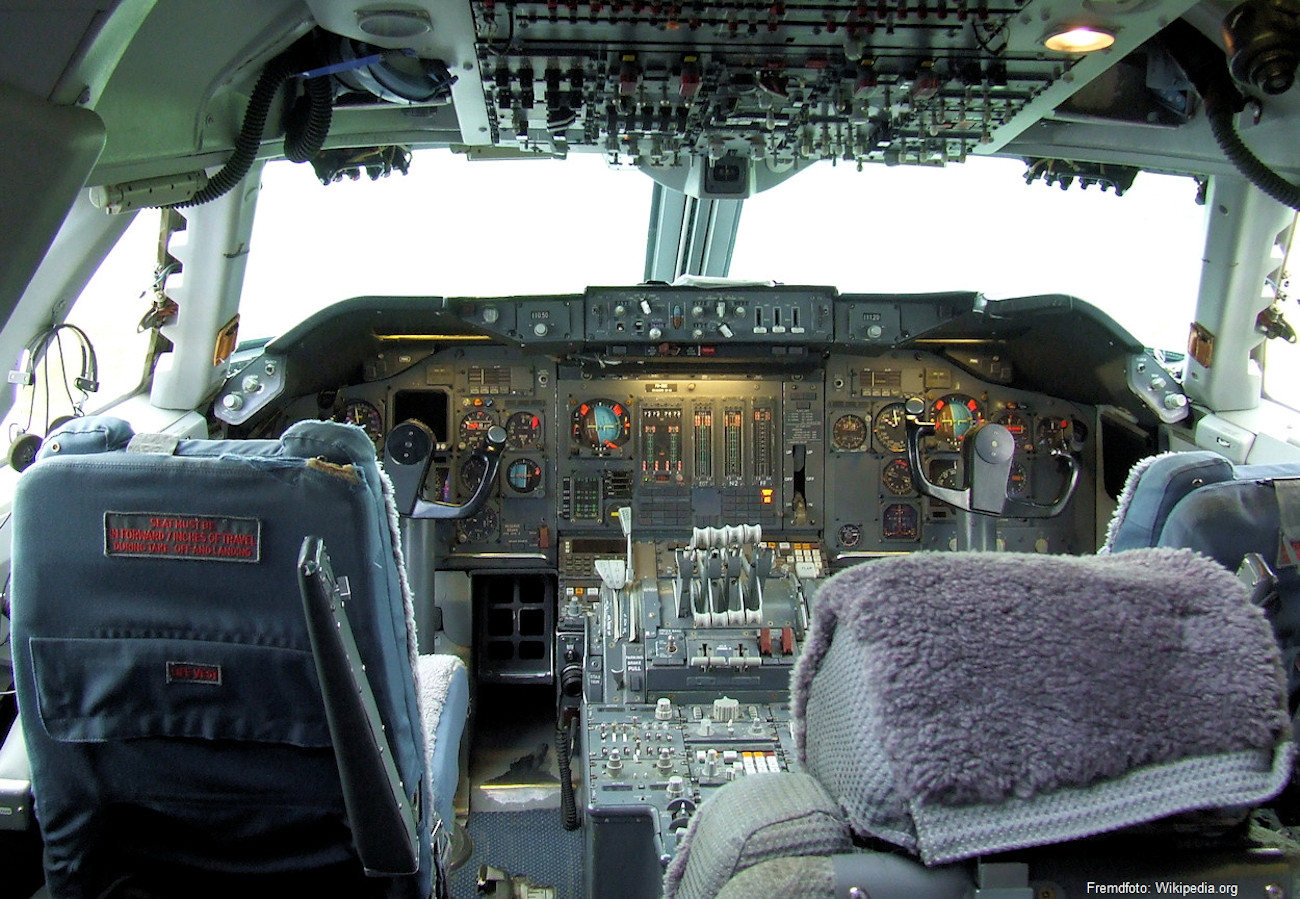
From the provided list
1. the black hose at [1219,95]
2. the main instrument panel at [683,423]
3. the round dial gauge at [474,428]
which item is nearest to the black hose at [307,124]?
the main instrument panel at [683,423]

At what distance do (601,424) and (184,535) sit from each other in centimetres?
303

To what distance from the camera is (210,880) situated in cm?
181

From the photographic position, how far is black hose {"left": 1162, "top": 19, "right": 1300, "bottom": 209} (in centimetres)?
296

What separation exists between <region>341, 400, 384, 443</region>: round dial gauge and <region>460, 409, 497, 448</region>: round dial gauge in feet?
1.13

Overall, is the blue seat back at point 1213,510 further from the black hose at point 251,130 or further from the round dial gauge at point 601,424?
the round dial gauge at point 601,424

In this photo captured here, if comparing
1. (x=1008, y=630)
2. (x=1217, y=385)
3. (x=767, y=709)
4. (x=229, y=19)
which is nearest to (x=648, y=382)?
(x=767, y=709)

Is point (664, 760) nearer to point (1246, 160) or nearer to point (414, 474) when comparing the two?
point (414, 474)

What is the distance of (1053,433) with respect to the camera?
4527 mm

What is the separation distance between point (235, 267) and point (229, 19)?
160 cm

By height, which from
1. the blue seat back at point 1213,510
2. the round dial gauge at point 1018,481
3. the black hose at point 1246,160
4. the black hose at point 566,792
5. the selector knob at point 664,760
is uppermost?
the black hose at point 1246,160

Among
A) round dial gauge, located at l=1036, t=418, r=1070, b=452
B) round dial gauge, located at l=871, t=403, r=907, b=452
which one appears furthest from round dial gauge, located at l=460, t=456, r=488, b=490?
round dial gauge, located at l=1036, t=418, r=1070, b=452

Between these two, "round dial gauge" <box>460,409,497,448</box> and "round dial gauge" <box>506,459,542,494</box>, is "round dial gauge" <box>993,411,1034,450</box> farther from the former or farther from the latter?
"round dial gauge" <box>460,409,497,448</box>

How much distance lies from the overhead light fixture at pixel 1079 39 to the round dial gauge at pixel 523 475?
2.68 meters

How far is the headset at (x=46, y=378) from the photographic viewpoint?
279 centimetres
